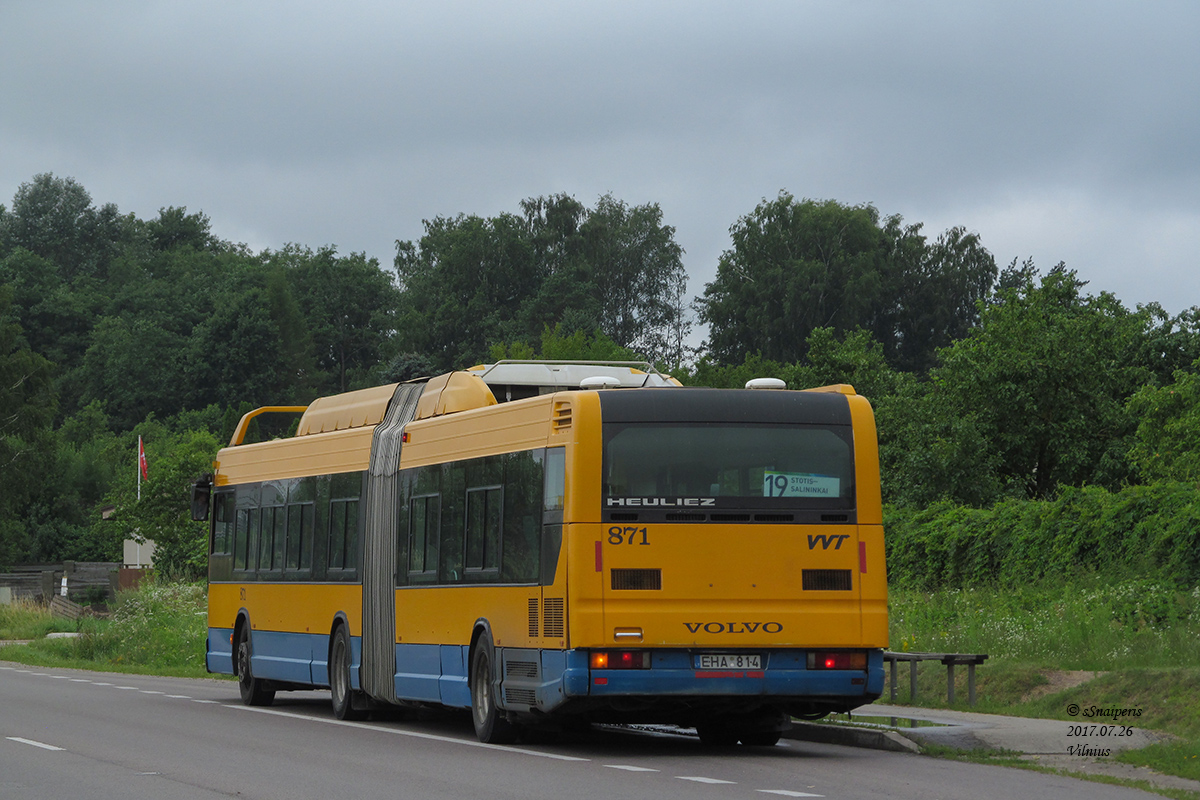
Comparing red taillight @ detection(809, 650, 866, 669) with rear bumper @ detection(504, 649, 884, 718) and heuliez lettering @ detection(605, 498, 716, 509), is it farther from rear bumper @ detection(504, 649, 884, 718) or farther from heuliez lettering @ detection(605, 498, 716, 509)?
heuliez lettering @ detection(605, 498, 716, 509)

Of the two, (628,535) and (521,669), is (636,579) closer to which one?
(628,535)

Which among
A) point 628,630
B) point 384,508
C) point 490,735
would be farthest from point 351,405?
point 628,630

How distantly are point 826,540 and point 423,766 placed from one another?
381 cm

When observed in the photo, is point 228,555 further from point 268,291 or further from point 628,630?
point 268,291

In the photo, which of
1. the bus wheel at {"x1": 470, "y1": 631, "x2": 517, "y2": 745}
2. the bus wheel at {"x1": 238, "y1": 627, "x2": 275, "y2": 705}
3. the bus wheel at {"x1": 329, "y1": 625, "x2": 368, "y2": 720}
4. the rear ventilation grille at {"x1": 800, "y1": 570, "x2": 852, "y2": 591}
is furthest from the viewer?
the bus wheel at {"x1": 238, "y1": 627, "x2": 275, "y2": 705}

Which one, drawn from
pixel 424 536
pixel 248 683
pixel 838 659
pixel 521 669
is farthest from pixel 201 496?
pixel 838 659

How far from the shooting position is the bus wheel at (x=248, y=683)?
949 inches

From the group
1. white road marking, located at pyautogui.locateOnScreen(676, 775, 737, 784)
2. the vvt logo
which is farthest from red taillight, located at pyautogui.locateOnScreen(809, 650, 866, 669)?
white road marking, located at pyautogui.locateOnScreen(676, 775, 737, 784)

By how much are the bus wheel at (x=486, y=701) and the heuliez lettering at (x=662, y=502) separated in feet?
7.32

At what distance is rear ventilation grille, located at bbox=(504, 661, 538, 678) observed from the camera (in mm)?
15430

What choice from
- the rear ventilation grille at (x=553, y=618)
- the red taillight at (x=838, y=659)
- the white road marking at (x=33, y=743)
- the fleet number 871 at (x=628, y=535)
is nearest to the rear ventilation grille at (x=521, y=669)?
the rear ventilation grille at (x=553, y=618)

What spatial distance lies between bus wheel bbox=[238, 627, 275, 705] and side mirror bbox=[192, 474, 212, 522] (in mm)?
2184

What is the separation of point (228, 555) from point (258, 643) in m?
1.97

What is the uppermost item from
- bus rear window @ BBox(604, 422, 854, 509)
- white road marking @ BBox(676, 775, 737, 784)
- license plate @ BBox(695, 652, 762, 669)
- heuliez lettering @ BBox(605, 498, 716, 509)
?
bus rear window @ BBox(604, 422, 854, 509)
